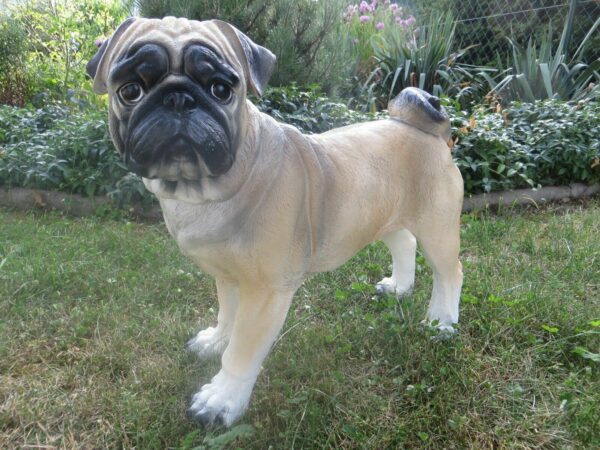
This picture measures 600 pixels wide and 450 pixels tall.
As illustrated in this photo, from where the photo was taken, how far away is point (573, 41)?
8.48 meters

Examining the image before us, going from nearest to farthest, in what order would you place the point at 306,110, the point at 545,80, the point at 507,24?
the point at 306,110 → the point at 545,80 → the point at 507,24

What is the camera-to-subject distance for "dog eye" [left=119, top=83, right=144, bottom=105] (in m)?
1.29

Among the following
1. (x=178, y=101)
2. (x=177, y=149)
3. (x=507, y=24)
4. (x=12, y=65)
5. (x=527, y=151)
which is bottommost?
(x=527, y=151)

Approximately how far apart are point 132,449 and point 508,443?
131 cm

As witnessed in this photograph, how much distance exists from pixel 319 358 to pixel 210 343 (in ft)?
1.58

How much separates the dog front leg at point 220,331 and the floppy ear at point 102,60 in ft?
2.93

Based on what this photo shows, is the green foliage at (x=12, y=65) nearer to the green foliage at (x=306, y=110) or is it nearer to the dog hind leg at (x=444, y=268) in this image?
the green foliage at (x=306, y=110)

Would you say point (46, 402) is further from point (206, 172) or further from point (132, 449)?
point (206, 172)

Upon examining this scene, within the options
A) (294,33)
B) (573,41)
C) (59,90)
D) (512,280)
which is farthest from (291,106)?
(573,41)

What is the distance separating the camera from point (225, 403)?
69.1 inches

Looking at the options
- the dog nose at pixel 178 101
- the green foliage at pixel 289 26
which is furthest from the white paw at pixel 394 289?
the green foliage at pixel 289 26

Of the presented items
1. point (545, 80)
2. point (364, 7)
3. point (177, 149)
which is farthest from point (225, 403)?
point (364, 7)

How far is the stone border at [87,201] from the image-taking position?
399 centimetres

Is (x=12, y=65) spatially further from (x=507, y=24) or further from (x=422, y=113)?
(x=507, y=24)
